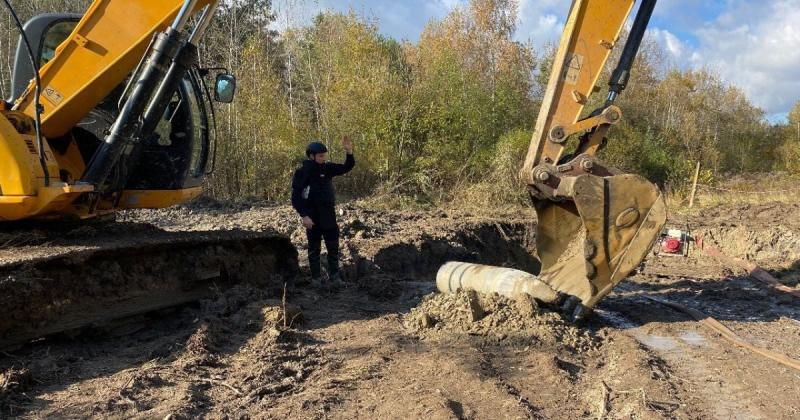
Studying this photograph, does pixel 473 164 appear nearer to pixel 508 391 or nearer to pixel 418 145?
pixel 418 145

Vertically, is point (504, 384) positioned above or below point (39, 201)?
below

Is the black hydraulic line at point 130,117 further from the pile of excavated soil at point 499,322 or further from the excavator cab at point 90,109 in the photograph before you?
the pile of excavated soil at point 499,322

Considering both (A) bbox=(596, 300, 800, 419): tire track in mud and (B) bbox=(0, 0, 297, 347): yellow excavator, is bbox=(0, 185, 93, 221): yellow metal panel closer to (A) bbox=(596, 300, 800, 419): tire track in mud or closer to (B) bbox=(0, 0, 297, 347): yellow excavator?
(B) bbox=(0, 0, 297, 347): yellow excavator

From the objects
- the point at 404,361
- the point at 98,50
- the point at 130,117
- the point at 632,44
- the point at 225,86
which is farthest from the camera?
the point at 632,44

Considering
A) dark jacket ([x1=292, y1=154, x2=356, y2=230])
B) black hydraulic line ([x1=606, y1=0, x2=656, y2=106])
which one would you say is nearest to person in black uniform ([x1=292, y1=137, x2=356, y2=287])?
dark jacket ([x1=292, y1=154, x2=356, y2=230])

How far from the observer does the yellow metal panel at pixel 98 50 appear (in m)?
4.74

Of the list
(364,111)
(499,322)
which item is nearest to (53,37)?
(499,322)

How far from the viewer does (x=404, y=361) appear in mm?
4348

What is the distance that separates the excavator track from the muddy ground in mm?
163

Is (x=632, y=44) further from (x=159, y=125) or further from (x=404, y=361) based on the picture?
(x=159, y=125)

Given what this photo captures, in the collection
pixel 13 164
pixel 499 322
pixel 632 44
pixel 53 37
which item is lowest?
pixel 499 322

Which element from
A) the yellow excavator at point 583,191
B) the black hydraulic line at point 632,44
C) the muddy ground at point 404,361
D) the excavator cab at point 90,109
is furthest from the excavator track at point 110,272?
the black hydraulic line at point 632,44

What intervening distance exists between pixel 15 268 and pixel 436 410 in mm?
3035

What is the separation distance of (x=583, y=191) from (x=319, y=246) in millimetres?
3068
